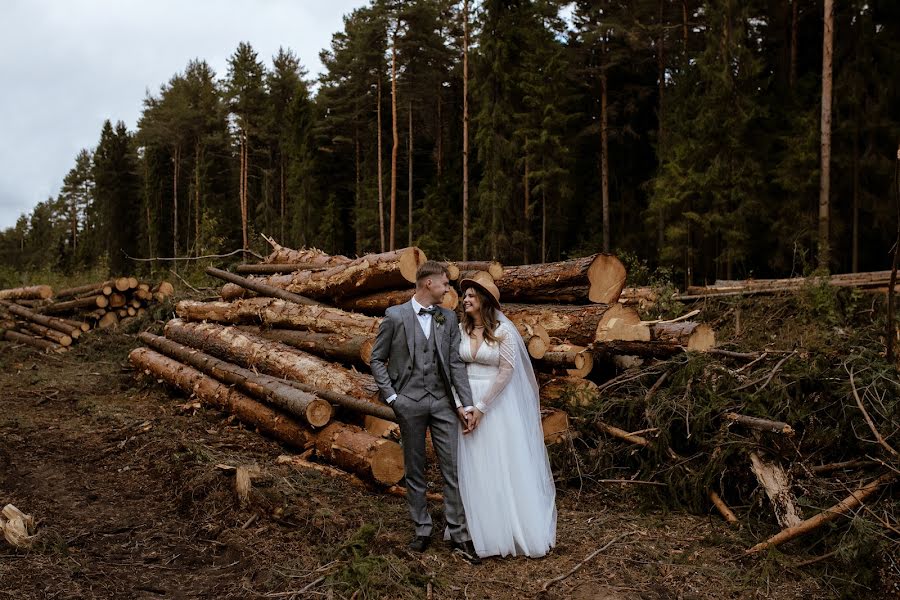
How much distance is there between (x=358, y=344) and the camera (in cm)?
705

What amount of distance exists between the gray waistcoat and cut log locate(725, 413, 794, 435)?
8.01 feet

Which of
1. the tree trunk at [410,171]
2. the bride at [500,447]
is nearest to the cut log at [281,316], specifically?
the bride at [500,447]

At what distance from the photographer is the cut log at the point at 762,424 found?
461 centimetres

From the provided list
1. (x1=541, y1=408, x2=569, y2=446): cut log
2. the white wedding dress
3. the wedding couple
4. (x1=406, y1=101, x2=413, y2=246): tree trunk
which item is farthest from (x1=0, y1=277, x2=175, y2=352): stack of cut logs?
(x1=406, y1=101, x2=413, y2=246): tree trunk

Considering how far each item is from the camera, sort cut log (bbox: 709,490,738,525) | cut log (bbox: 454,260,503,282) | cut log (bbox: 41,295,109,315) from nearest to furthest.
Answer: cut log (bbox: 709,490,738,525) → cut log (bbox: 454,260,503,282) → cut log (bbox: 41,295,109,315)

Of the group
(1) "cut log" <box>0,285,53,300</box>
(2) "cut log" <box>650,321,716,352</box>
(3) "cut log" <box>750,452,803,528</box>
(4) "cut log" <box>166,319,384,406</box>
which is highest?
(1) "cut log" <box>0,285,53,300</box>

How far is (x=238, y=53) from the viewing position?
37.0 metres

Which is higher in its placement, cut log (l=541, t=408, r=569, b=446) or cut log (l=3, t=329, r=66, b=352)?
cut log (l=3, t=329, r=66, b=352)

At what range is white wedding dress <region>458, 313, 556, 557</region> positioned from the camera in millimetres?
4172

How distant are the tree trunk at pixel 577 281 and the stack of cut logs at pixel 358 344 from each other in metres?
0.01

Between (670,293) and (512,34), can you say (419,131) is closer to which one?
(512,34)

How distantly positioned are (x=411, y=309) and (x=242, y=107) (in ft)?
116

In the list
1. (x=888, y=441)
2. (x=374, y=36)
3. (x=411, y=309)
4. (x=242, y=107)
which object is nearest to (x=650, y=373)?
(x=888, y=441)

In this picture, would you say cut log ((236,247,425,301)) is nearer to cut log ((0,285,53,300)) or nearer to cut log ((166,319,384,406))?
cut log ((166,319,384,406))
